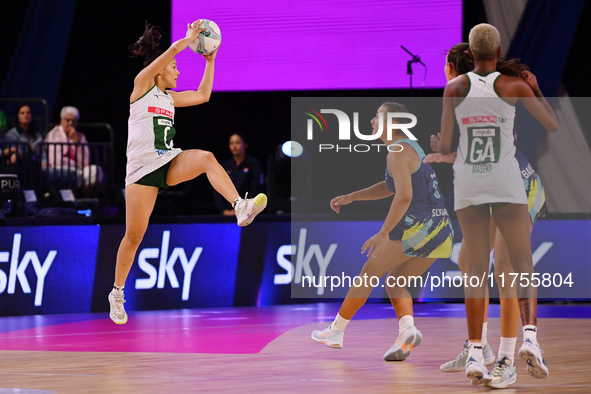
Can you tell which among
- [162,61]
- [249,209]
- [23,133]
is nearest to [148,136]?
[162,61]

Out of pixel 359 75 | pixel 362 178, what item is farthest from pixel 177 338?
pixel 359 75

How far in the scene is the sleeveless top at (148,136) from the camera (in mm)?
5805

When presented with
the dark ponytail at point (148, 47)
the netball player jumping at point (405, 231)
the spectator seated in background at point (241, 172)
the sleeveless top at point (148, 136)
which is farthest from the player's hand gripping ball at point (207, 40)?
the spectator seated in background at point (241, 172)

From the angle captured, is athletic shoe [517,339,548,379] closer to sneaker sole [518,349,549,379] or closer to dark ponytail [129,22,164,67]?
sneaker sole [518,349,549,379]

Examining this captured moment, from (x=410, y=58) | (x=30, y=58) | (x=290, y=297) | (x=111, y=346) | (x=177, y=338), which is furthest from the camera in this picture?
(x=30, y=58)

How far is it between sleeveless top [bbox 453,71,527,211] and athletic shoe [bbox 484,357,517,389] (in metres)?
0.87

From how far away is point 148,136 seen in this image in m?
5.82

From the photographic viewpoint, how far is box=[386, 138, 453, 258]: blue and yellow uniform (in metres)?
5.37

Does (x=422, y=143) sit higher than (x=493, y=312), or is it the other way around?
(x=422, y=143)

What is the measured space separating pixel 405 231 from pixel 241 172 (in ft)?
17.9

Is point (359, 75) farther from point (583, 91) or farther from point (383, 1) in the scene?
point (583, 91)

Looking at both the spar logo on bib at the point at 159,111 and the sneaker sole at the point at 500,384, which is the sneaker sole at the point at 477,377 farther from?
the spar logo on bib at the point at 159,111

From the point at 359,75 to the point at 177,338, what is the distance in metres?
6.36

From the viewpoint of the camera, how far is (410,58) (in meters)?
12.0
